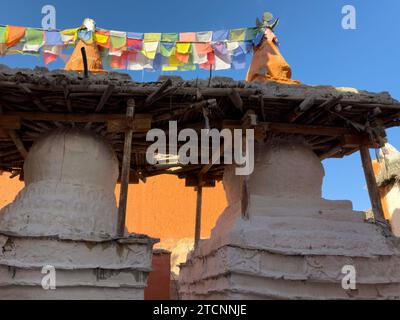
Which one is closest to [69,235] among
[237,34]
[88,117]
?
[88,117]

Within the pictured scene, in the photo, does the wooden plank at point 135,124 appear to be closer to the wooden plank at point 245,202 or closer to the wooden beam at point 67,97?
the wooden beam at point 67,97

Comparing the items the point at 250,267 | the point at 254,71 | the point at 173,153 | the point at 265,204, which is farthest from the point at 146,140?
the point at 254,71

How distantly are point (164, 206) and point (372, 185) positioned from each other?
24.3 meters

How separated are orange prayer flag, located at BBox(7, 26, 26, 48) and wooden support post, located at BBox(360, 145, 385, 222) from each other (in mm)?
8886

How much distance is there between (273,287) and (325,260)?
1.02m

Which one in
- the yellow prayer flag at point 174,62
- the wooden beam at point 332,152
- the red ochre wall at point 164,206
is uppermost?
the red ochre wall at point 164,206

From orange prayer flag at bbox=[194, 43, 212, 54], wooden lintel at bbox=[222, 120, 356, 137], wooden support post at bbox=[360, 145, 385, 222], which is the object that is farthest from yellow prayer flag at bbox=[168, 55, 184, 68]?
wooden support post at bbox=[360, 145, 385, 222]

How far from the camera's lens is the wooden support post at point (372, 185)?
727 centimetres

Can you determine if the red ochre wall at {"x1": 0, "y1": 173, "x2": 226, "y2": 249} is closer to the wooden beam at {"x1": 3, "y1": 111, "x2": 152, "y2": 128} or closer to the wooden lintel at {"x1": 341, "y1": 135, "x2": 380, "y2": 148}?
the wooden lintel at {"x1": 341, "y1": 135, "x2": 380, "y2": 148}

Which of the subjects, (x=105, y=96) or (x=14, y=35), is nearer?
(x=105, y=96)

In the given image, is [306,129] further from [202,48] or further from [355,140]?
[202,48]

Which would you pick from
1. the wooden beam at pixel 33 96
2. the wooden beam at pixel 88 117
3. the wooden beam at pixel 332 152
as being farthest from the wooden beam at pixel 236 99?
the wooden beam at pixel 33 96

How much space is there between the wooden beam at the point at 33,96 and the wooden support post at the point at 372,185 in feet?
20.0

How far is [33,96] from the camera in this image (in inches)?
255
